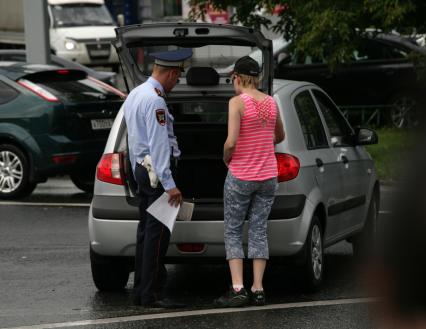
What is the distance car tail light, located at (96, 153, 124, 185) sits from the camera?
308 inches

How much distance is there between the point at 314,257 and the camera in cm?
808

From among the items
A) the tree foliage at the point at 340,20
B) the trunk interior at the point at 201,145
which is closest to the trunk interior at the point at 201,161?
the trunk interior at the point at 201,145

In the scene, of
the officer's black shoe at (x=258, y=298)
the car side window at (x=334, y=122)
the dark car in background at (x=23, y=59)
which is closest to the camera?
the officer's black shoe at (x=258, y=298)

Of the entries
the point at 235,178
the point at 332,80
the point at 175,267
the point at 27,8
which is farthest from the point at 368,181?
the point at 332,80

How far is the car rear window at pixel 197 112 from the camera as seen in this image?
340 inches

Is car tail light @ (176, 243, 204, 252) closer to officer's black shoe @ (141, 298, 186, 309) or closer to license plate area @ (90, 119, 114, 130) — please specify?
officer's black shoe @ (141, 298, 186, 309)

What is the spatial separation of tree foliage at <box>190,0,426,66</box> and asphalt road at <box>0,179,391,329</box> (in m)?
7.67

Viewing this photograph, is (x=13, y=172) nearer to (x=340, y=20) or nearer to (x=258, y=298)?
(x=340, y=20)

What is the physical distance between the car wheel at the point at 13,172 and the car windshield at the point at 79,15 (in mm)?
19591

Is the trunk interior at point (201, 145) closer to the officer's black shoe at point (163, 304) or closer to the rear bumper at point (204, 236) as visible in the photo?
the rear bumper at point (204, 236)

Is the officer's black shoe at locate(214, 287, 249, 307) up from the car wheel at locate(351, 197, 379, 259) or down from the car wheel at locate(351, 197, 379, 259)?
up

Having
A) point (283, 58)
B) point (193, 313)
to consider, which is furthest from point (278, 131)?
point (283, 58)

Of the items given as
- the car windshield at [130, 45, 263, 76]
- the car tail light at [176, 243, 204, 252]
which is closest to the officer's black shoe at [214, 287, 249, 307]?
the car tail light at [176, 243, 204, 252]

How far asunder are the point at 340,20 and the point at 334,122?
8.83 metres
